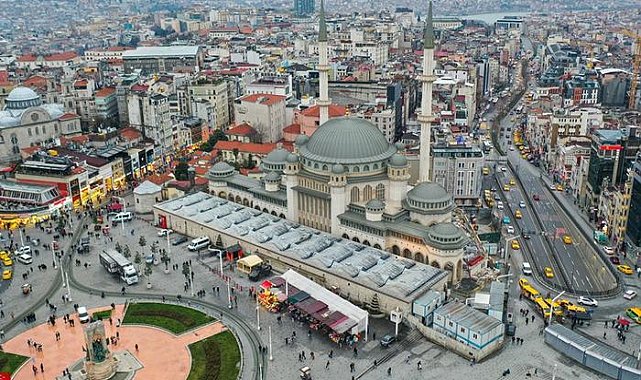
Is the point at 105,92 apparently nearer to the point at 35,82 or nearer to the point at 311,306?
the point at 35,82

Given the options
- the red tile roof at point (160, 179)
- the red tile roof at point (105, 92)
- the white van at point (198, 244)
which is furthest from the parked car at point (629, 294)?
the red tile roof at point (105, 92)

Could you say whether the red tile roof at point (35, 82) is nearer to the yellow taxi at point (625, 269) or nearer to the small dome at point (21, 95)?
the small dome at point (21, 95)

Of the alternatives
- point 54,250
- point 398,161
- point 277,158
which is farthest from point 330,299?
point 54,250

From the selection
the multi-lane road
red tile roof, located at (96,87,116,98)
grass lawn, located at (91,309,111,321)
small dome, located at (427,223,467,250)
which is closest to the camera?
grass lawn, located at (91,309,111,321)

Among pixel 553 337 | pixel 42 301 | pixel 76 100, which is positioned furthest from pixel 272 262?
pixel 76 100

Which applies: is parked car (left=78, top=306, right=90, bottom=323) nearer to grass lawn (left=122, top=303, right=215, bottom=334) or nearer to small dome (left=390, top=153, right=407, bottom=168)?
grass lawn (left=122, top=303, right=215, bottom=334)

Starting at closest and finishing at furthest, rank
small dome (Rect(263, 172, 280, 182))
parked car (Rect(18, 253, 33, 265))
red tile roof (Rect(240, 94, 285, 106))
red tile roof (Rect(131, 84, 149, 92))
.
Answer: parked car (Rect(18, 253, 33, 265)) → small dome (Rect(263, 172, 280, 182)) → red tile roof (Rect(240, 94, 285, 106)) → red tile roof (Rect(131, 84, 149, 92))

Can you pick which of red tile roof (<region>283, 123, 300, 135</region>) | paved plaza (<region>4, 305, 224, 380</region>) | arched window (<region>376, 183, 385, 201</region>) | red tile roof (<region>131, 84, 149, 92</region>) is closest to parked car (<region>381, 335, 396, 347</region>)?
paved plaza (<region>4, 305, 224, 380</region>)
